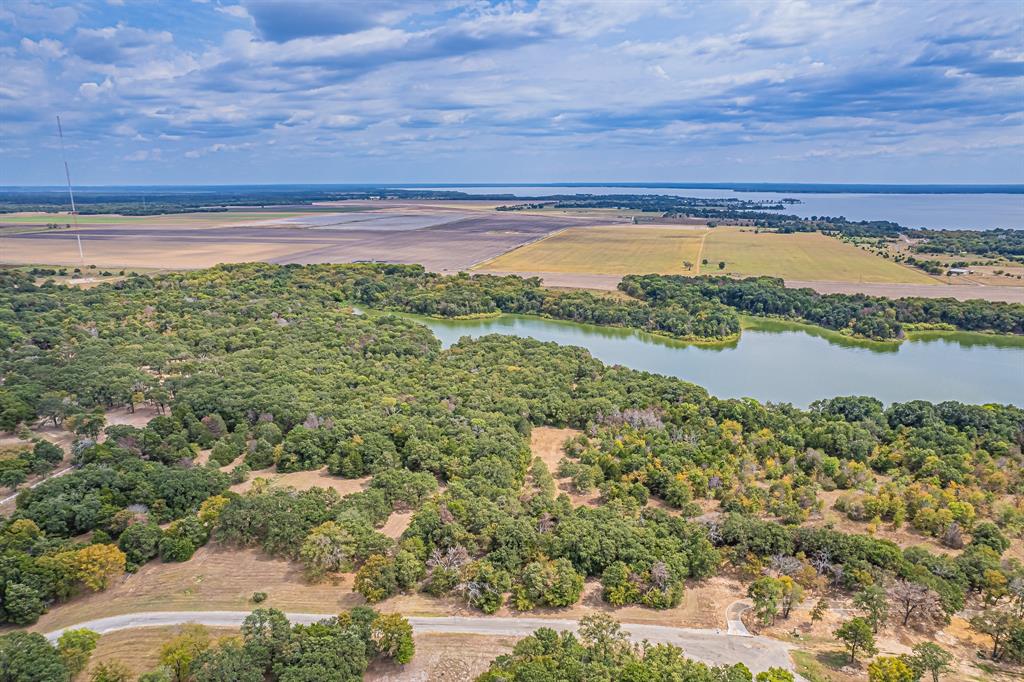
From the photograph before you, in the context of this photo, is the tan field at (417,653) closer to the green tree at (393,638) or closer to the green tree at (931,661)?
the green tree at (393,638)

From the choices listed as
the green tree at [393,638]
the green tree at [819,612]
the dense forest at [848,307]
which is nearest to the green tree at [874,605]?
the green tree at [819,612]

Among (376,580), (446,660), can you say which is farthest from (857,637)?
(376,580)

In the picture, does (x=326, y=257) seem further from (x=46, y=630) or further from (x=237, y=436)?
(x=46, y=630)

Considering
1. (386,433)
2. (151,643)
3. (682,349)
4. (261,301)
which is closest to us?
(151,643)

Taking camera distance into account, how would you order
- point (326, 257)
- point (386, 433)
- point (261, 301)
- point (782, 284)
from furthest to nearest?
point (326, 257)
point (782, 284)
point (261, 301)
point (386, 433)

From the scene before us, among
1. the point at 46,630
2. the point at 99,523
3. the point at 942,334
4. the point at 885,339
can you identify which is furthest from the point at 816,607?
the point at 942,334

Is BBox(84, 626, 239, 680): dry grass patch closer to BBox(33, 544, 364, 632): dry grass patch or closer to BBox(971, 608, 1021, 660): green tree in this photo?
BBox(33, 544, 364, 632): dry grass patch

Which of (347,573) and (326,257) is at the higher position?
(326,257)
